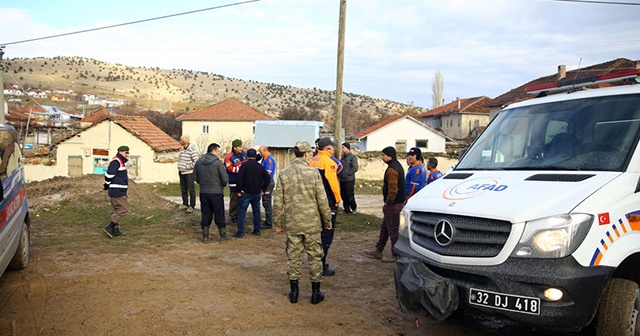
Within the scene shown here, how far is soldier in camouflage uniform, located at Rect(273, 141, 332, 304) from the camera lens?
20.5 ft

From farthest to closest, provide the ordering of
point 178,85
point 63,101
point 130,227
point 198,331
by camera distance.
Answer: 1. point 178,85
2. point 63,101
3. point 130,227
4. point 198,331

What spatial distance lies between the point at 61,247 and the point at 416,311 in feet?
24.9

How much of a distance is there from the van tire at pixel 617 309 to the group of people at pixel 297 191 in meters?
3.20

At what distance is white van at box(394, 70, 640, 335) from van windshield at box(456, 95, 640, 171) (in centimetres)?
1

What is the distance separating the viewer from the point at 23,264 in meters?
7.63

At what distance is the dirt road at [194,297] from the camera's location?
5.36 m

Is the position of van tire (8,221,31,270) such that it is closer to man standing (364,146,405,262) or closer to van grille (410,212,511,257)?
man standing (364,146,405,262)

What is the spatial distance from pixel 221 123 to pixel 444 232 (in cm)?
4607

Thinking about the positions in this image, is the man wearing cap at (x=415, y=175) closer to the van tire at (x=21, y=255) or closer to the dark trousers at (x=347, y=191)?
the dark trousers at (x=347, y=191)

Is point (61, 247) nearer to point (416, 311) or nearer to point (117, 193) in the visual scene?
point (117, 193)

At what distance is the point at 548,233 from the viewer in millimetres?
3947

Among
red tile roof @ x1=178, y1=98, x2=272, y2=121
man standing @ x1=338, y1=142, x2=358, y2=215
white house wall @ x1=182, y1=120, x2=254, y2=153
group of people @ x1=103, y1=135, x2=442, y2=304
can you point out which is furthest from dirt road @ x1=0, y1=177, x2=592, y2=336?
red tile roof @ x1=178, y1=98, x2=272, y2=121

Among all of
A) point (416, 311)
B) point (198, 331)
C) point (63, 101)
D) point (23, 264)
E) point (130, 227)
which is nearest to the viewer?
point (416, 311)

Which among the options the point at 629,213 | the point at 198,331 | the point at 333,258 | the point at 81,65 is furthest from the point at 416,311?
the point at 81,65
